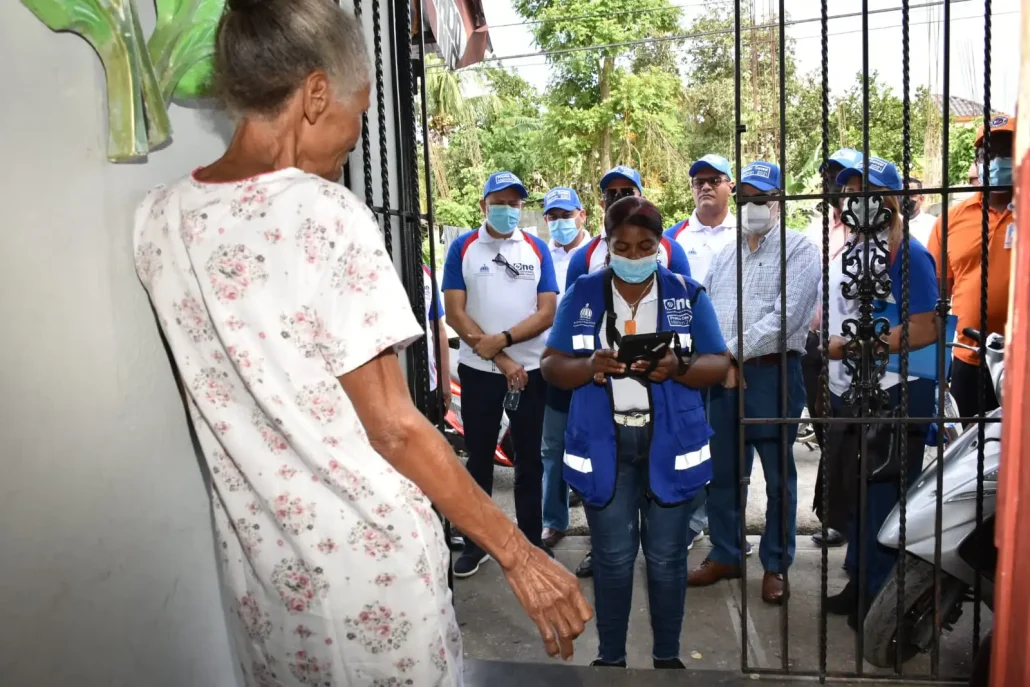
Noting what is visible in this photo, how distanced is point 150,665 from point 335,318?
2.58 ft

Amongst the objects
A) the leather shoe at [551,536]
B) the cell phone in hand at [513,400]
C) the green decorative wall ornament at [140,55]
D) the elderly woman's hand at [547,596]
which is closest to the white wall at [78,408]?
the green decorative wall ornament at [140,55]

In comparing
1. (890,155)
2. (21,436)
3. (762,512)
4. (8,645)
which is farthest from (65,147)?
(890,155)

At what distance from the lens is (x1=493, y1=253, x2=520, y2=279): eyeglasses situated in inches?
167

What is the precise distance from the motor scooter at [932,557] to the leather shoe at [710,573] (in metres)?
0.99

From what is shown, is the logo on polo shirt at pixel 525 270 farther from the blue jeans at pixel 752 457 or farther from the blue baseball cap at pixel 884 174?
the blue baseball cap at pixel 884 174

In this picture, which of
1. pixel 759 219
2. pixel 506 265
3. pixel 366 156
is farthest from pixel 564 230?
pixel 366 156

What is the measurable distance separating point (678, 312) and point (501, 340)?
1389 millimetres

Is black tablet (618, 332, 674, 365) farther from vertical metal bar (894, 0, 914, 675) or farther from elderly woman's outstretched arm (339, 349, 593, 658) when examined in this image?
elderly woman's outstretched arm (339, 349, 593, 658)

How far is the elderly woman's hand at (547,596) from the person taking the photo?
4.56 ft

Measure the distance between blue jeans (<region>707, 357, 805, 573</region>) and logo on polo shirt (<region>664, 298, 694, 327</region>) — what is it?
0.97m

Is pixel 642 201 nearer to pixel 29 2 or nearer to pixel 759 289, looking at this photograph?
pixel 759 289

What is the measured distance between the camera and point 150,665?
57.7 inches

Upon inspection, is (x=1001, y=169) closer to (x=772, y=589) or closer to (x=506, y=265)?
(x=772, y=589)

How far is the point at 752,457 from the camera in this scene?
3674 mm
